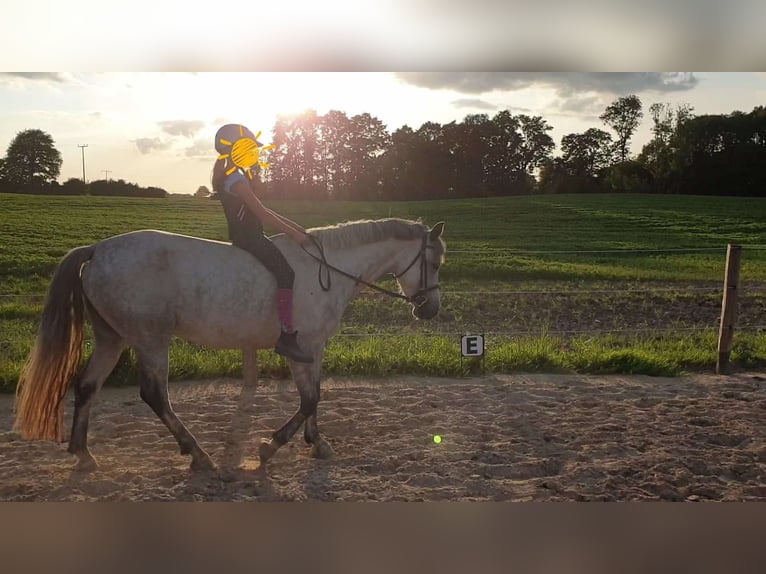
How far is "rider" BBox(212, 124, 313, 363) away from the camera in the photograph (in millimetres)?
2947

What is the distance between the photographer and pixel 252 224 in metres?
3.04

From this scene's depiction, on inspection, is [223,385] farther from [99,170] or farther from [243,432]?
[99,170]

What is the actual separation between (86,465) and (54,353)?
2.01ft

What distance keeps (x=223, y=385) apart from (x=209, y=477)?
157 cm

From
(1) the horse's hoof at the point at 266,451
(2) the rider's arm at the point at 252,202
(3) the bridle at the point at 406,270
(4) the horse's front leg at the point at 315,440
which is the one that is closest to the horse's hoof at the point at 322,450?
(4) the horse's front leg at the point at 315,440

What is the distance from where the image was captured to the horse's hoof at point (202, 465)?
3.05m

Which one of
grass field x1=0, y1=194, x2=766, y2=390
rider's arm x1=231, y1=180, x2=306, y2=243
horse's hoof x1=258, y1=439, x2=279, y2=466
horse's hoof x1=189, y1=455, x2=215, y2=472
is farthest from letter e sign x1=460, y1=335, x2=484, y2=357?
horse's hoof x1=189, y1=455, x2=215, y2=472

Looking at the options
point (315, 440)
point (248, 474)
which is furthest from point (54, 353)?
point (315, 440)

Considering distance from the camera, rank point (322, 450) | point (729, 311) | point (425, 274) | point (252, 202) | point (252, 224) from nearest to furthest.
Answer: point (252, 202) < point (252, 224) < point (322, 450) < point (425, 274) < point (729, 311)

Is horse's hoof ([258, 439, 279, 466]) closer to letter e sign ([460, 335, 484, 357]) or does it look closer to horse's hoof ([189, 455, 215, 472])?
horse's hoof ([189, 455, 215, 472])

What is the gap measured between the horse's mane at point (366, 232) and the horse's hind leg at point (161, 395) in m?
1.04

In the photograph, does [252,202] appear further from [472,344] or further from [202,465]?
Answer: [472,344]

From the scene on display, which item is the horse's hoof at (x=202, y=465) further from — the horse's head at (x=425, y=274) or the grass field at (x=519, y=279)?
the grass field at (x=519, y=279)

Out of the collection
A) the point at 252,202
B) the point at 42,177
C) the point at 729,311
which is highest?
the point at 42,177
